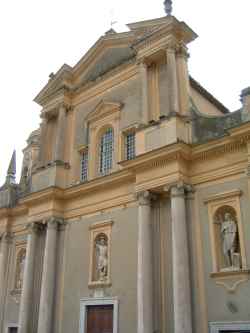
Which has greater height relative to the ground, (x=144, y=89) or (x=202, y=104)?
(x=202, y=104)

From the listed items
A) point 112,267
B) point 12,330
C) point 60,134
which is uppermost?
point 60,134

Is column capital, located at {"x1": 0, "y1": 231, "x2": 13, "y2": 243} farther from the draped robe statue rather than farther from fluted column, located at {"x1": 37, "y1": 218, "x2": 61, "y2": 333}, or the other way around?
the draped robe statue

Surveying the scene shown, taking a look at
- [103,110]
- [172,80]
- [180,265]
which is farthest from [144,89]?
[180,265]

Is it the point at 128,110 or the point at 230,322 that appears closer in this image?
the point at 230,322

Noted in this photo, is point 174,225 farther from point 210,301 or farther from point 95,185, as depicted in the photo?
point 95,185

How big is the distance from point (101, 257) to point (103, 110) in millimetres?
5610

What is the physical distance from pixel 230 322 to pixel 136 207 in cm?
452

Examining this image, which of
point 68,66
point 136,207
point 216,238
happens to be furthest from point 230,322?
point 68,66

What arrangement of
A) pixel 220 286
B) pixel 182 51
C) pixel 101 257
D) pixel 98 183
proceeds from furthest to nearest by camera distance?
pixel 98 183
pixel 182 51
pixel 101 257
pixel 220 286

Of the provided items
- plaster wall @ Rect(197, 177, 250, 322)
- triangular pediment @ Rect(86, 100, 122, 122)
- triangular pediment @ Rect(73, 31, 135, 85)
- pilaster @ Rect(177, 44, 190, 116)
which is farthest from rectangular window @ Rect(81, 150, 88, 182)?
plaster wall @ Rect(197, 177, 250, 322)

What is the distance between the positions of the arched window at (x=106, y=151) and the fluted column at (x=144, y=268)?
320 cm

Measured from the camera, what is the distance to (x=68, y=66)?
58.2 feet

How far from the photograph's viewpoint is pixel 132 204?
13.1m

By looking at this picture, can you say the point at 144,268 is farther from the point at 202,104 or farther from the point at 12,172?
the point at 12,172
